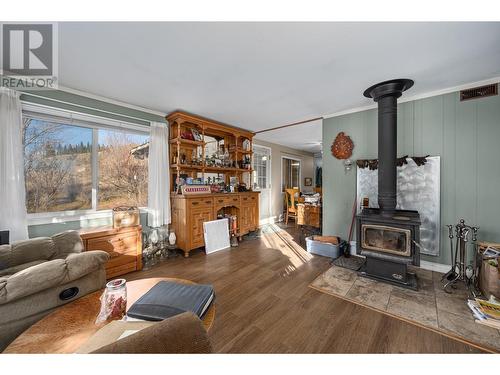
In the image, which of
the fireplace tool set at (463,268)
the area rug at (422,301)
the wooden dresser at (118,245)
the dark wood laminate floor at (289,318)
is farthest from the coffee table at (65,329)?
the fireplace tool set at (463,268)

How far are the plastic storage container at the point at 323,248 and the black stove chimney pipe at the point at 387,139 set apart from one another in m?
1.00

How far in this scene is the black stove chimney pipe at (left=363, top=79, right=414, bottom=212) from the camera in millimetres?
2377

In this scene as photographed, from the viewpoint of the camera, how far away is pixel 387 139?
7.91 feet

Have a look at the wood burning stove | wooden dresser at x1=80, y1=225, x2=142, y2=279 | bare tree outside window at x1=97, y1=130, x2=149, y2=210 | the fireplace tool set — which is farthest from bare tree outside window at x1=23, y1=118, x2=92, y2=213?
the fireplace tool set

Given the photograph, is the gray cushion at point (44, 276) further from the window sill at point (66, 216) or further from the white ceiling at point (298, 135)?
the white ceiling at point (298, 135)

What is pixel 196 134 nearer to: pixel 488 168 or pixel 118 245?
pixel 118 245

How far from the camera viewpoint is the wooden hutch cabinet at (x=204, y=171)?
10.4 ft

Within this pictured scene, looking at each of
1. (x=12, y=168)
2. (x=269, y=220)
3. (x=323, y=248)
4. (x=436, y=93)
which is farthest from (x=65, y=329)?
(x=269, y=220)

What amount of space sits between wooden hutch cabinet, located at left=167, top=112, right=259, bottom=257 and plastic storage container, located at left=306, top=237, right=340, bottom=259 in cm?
141

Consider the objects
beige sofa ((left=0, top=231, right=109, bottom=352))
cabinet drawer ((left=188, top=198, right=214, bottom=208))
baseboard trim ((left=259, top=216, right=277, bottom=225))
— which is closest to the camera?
beige sofa ((left=0, top=231, right=109, bottom=352))

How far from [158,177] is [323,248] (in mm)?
2973

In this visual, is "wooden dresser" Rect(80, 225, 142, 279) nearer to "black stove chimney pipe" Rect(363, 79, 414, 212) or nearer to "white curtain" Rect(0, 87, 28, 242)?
"white curtain" Rect(0, 87, 28, 242)

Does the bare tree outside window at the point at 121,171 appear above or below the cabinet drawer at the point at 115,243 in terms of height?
above
